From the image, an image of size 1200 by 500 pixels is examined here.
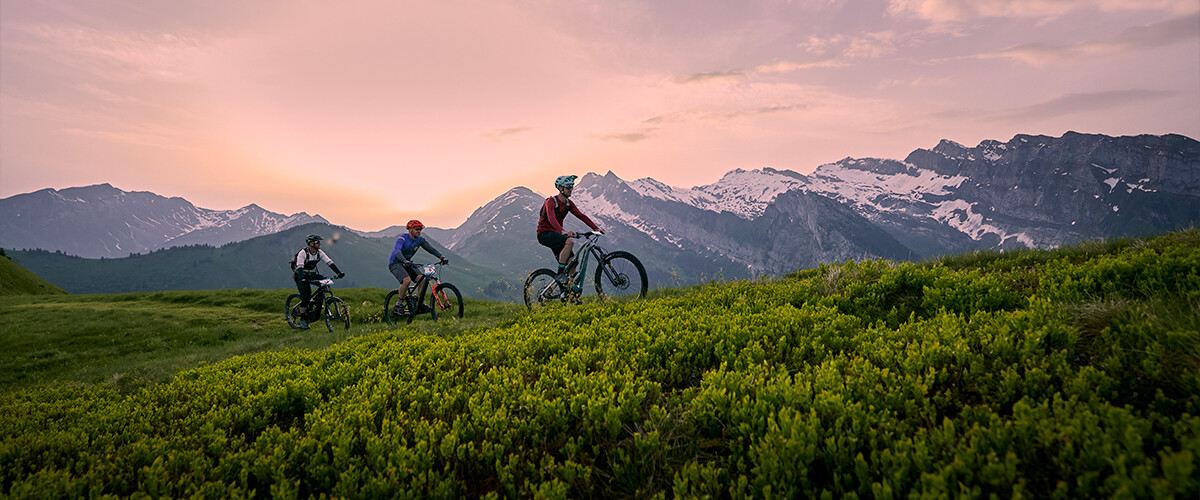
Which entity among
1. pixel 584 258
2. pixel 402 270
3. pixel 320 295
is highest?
pixel 584 258

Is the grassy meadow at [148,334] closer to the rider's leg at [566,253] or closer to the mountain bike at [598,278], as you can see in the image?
the mountain bike at [598,278]

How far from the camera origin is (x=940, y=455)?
10.3 ft

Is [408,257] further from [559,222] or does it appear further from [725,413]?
[725,413]

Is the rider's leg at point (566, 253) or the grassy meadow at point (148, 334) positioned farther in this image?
the grassy meadow at point (148, 334)

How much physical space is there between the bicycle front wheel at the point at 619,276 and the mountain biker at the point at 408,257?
6.39 metres

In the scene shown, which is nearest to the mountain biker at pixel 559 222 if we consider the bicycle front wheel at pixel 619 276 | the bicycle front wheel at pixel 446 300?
the bicycle front wheel at pixel 619 276

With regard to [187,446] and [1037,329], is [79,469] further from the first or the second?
[1037,329]

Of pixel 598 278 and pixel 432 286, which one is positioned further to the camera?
pixel 432 286

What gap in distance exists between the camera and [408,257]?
16.7 m

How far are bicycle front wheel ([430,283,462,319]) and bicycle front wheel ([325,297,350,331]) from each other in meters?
3.77

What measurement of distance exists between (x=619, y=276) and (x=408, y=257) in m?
8.40

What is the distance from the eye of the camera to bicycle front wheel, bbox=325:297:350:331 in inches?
725

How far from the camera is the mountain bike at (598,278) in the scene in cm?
1211

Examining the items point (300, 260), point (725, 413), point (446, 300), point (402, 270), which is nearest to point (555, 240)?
point (446, 300)
